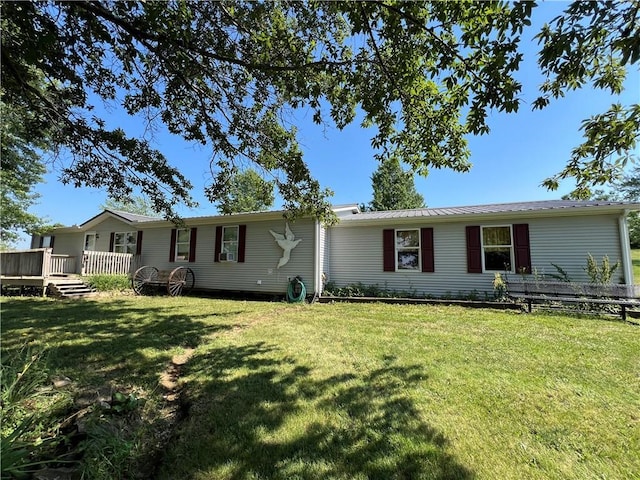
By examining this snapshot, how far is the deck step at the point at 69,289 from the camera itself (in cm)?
1057

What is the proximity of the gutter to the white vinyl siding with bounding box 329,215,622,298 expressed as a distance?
0.11 meters

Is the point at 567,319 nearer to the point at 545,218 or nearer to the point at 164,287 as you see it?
the point at 545,218

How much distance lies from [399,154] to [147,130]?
15.2 feet

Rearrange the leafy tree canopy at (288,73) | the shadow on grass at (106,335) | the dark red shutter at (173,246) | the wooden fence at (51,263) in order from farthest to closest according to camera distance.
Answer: the dark red shutter at (173,246) < the wooden fence at (51,263) < the shadow on grass at (106,335) < the leafy tree canopy at (288,73)

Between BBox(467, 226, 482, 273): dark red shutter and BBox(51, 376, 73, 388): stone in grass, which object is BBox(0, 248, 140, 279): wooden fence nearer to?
BBox(51, 376, 73, 388): stone in grass

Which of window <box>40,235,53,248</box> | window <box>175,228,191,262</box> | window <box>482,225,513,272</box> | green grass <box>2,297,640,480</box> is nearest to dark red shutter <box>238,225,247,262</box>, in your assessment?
window <box>175,228,191,262</box>

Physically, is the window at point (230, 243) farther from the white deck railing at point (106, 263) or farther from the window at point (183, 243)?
the white deck railing at point (106, 263)

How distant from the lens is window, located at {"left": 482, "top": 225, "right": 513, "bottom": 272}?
9195mm

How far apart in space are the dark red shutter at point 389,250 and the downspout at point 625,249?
5.87 metres

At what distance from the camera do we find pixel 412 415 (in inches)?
110

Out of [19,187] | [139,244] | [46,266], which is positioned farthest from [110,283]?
[19,187]

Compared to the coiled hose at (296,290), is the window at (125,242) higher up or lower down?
higher up

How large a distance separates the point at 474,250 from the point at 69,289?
44.9 ft

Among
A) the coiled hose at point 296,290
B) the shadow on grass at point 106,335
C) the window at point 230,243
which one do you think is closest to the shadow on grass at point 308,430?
the shadow on grass at point 106,335
